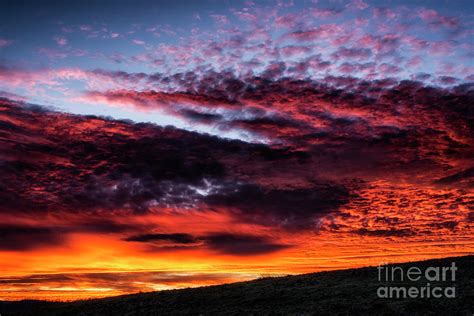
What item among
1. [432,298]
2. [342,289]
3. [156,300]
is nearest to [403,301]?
[432,298]

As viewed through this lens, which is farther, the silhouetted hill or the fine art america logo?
the fine art america logo

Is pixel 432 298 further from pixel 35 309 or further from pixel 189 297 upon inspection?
pixel 35 309

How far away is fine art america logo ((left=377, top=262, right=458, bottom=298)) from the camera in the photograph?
83.8 ft

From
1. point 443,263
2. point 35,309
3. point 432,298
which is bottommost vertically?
point 35,309

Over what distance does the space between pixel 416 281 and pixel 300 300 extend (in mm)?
7926

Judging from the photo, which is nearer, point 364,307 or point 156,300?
point 364,307

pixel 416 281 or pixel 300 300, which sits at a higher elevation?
pixel 416 281

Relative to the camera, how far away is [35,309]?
3597 cm

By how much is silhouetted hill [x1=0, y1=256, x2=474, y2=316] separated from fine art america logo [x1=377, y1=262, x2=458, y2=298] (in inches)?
10.0

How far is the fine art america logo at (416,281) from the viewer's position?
2553 centimetres

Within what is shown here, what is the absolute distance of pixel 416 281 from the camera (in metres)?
28.8

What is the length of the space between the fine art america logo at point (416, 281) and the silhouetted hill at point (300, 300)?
253 mm

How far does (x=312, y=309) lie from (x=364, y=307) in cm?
284

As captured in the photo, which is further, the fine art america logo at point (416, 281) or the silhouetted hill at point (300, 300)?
the fine art america logo at point (416, 281)
